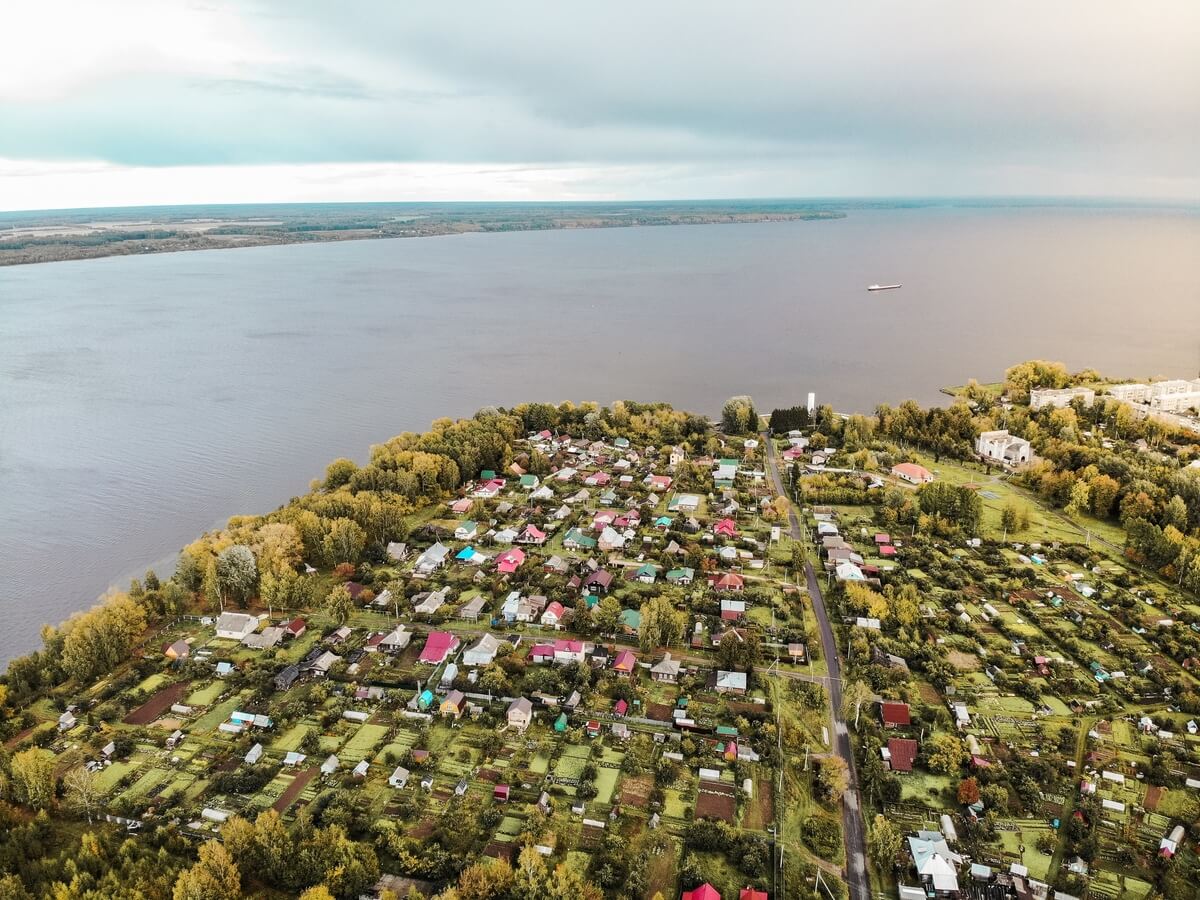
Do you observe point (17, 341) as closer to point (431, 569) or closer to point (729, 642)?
point (431, 569)

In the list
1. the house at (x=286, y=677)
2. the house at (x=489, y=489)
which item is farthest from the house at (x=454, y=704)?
the house at (x=489, y=489)

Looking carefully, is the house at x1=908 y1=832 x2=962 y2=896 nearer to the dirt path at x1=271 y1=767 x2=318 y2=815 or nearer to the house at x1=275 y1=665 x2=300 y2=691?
the dirt path at x1=271 y1=767 x2=318 y2=815

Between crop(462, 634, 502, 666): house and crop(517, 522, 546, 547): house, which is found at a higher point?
crop(517, 522, 546, 547): house

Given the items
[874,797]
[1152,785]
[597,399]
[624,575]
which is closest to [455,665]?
[624,575]

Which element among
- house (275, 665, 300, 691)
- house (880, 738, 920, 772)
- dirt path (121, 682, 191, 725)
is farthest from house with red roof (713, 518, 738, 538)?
dirt path (121, 682, 191, 725)

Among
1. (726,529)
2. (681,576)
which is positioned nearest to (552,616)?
(681,576)

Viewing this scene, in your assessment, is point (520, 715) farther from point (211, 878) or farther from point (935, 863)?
point (935, 863)

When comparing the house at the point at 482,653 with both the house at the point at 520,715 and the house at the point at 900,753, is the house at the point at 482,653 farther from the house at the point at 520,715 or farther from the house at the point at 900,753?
the house at the point at 900,753
